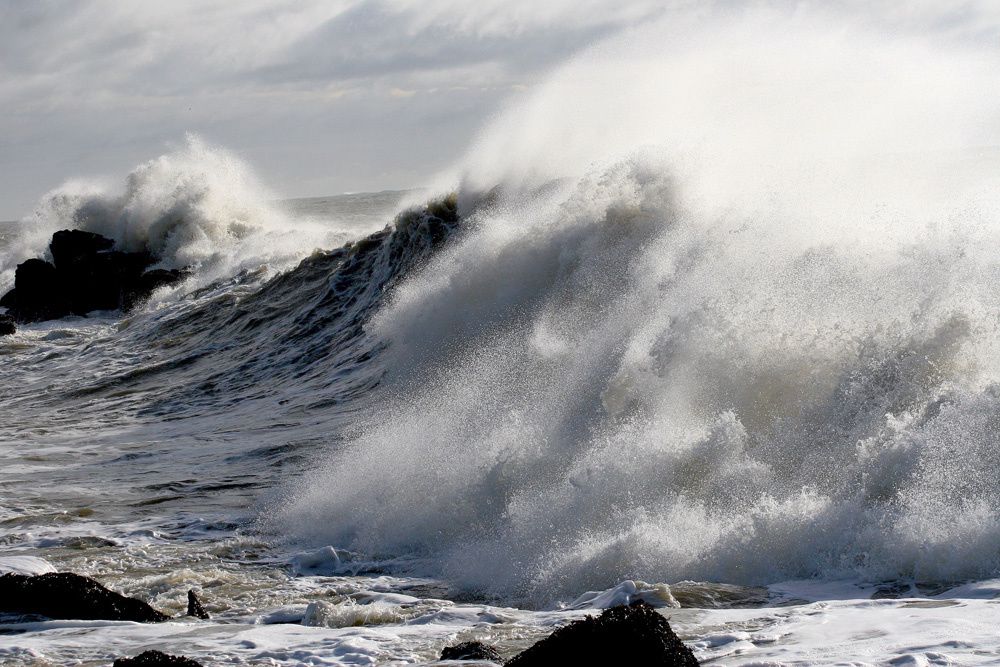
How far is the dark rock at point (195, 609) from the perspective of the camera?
21.1 feet

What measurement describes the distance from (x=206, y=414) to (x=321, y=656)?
9610 mm

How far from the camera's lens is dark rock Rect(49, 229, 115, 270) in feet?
98.8

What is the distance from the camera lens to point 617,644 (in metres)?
4.12

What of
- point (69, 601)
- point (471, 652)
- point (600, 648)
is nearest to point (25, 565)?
point (69, 601)

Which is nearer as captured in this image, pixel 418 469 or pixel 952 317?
pixel 952 317

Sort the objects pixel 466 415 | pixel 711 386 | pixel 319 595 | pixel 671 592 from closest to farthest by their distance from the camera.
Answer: pixel 671 592 < pixel 319 595 < pixel 711 386 < pixel 466 415

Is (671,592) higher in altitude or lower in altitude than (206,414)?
lower

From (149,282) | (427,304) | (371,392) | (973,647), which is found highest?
(149,282)

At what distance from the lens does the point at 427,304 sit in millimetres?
14617

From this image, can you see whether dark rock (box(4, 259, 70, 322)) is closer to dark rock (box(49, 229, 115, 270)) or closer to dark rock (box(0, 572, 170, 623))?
dark rock (box(49, 229, 115, 270))

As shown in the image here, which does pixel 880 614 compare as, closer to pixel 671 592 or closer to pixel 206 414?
pixel 671 592

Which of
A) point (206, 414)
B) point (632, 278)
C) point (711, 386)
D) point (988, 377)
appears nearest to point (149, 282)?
point (206, 414)

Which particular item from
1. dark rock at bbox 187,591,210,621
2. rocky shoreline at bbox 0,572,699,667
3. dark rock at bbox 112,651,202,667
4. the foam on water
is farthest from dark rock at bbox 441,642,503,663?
the foam on water

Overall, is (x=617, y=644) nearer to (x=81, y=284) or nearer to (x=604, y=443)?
(x=604, y=443)
